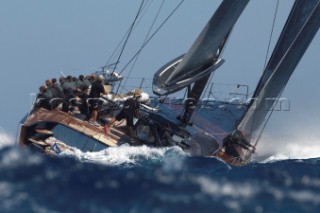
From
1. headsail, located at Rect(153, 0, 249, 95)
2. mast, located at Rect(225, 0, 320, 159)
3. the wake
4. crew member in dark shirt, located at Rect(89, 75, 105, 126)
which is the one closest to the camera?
headsail, located at Rect(153, 0, 249, 95)

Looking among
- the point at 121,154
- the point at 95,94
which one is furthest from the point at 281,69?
the point at 121,154

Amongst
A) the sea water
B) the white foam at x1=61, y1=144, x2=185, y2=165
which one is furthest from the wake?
the sea water

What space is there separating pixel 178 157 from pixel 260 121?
446 centimetres

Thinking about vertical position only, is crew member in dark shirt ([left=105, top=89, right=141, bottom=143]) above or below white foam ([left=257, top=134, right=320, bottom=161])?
below

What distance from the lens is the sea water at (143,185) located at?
12273 millimetres

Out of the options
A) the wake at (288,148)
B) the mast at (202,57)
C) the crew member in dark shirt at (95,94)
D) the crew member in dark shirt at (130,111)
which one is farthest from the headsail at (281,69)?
the crew member in dark shirt at (95,94)

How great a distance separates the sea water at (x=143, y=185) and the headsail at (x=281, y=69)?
363 centimetres

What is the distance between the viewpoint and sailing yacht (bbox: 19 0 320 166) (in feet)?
59.4

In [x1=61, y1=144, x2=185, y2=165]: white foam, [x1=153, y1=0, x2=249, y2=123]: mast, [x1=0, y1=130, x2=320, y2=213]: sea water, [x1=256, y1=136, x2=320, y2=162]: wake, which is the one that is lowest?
[x1=0, y1=130, x2=320, y2=213]: sea water

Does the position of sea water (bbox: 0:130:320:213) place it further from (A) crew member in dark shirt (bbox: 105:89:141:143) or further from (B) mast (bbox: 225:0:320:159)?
(B) mast (bbox: 225:0:320:159)

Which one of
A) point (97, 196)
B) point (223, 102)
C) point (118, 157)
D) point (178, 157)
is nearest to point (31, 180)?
point (97, 196)

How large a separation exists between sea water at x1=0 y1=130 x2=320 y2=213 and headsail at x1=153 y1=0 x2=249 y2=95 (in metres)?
2.03

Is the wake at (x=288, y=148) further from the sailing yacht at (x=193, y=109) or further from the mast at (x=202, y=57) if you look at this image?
the mast at (x=202, y=57)

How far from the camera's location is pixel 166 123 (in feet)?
62.7
